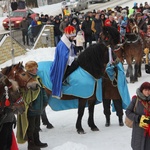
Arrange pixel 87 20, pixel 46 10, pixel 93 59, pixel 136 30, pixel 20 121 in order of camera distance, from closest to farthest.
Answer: pixel 20 121
pixel 93 59
pixel 136 30
pixel 87 20
pixel 46 10

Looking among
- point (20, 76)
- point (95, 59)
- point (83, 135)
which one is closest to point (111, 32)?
point (95, 59)

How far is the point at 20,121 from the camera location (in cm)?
706

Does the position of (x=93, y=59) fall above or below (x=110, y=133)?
above

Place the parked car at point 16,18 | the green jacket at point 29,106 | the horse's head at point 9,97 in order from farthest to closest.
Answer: the parked car at point 16,18 < the green jacket at point 29,106 < the horse's head at point 9,97

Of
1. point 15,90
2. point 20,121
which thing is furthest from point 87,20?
point 15,90

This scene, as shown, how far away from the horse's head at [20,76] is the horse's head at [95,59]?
1633 mm

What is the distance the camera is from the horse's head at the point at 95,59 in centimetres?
807

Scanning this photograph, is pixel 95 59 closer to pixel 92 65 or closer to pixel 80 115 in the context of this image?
pixel 92 65

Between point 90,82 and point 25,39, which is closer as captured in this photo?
point 90,82

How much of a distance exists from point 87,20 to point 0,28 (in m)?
15.7

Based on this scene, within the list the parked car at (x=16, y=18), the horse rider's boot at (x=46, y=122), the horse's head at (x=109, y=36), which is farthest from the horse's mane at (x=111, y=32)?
the parked car at (x=16, y=18)

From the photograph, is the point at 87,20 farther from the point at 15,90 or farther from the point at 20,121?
the point at 15,90

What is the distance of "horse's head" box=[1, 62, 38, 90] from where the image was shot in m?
6.54

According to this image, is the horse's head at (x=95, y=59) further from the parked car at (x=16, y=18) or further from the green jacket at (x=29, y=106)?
the parked car at (x=16, y=18)
